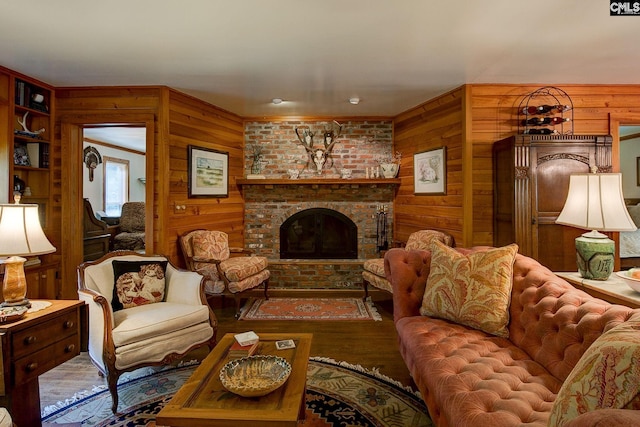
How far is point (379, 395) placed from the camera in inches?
90.9

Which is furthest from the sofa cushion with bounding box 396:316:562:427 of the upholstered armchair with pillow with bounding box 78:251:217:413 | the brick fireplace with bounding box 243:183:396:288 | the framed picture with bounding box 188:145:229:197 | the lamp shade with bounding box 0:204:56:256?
the framed picture with bounding box 188:145:229:197

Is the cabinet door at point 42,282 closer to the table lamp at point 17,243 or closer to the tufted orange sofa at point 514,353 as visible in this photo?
Answer: the table lamp at point 17,243

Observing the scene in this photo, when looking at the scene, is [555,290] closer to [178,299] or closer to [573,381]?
[573,381]

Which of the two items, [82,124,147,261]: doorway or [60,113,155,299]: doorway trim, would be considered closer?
[60,113,155,299]: doorway trim

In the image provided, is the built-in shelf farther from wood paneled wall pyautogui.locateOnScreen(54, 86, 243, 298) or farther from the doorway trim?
the doorway trim

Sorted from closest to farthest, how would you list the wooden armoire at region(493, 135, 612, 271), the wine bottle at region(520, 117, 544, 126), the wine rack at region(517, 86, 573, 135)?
the wooden armoire at region(493, 135, 612, 271), the wine bottle at region(520, 117, 544, 126), the wine rack at region(517, 86, 573, 135)

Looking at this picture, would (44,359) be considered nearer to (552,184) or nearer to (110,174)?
(552,184)

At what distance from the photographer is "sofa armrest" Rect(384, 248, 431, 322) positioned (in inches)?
95.6

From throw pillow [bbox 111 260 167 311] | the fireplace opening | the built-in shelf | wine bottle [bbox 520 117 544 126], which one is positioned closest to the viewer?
throw pillow [bbox 111 260 167 311]

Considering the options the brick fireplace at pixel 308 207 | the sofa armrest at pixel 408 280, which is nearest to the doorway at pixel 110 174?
the brick fireplace at pixel 308 207

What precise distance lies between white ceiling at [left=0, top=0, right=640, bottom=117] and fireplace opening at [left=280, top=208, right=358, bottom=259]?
191cm

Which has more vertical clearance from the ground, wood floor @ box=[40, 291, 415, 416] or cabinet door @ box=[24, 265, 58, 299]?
cabinet door @ box=[24, 265, 58, 299]

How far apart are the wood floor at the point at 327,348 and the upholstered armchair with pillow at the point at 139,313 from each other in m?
0.35

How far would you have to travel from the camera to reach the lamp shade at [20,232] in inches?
75.9
